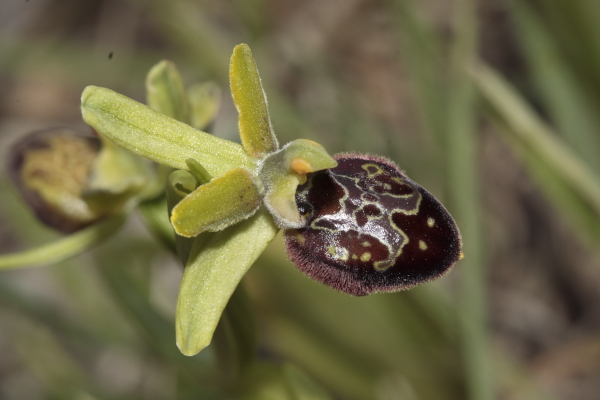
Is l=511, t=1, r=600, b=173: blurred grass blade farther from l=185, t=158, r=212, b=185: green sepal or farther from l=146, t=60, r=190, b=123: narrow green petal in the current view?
l=185, t=158, r=212, b=185: green sepal

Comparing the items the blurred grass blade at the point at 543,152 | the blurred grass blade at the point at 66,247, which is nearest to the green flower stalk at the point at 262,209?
the blurred grass blade at the point at 66,247

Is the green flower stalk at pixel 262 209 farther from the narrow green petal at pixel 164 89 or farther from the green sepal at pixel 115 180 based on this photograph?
the green sepal at pixel 115 180

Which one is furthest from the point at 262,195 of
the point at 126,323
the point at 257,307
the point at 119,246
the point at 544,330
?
the point at 544,330

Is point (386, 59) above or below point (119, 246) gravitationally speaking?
above

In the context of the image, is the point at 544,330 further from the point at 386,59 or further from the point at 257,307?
the point at 386,59

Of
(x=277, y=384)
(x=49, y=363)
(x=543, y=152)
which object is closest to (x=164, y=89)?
(x=277, y=384)

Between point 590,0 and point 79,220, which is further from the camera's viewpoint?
point 590,0
